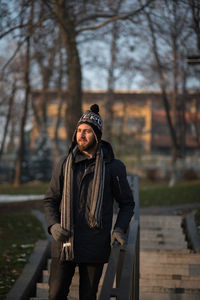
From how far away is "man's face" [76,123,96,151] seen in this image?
3367mm

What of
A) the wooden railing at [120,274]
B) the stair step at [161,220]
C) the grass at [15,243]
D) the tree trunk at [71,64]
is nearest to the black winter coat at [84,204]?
the wooden railing at [120,274]

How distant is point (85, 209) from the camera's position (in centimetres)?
330

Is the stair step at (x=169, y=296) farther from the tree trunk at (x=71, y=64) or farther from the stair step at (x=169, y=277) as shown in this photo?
the tree trunk at (x=71, y=64)

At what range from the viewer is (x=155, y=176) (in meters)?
28.2

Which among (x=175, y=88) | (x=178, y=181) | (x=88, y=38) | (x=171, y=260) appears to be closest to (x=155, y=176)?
(x=178, y=181)

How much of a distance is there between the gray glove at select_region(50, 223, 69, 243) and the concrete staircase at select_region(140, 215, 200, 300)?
3127mm

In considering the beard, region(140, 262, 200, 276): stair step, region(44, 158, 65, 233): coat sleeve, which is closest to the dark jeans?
region(44, 158, 65, 233): coat sleeve

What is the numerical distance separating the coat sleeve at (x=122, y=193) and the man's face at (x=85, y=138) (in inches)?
9.0

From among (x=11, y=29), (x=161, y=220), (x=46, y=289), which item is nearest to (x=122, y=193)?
(x=46, y=289)

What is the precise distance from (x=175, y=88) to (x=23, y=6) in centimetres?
1642

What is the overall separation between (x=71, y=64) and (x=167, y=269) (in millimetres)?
7773

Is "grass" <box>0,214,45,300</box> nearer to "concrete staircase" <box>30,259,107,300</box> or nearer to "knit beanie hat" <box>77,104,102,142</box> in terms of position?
"concrete staircase" <box>30,259,107,300</box>

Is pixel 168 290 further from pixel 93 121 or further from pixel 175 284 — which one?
pixel 93 121

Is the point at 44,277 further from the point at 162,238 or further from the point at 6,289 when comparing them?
the point at 162,238
